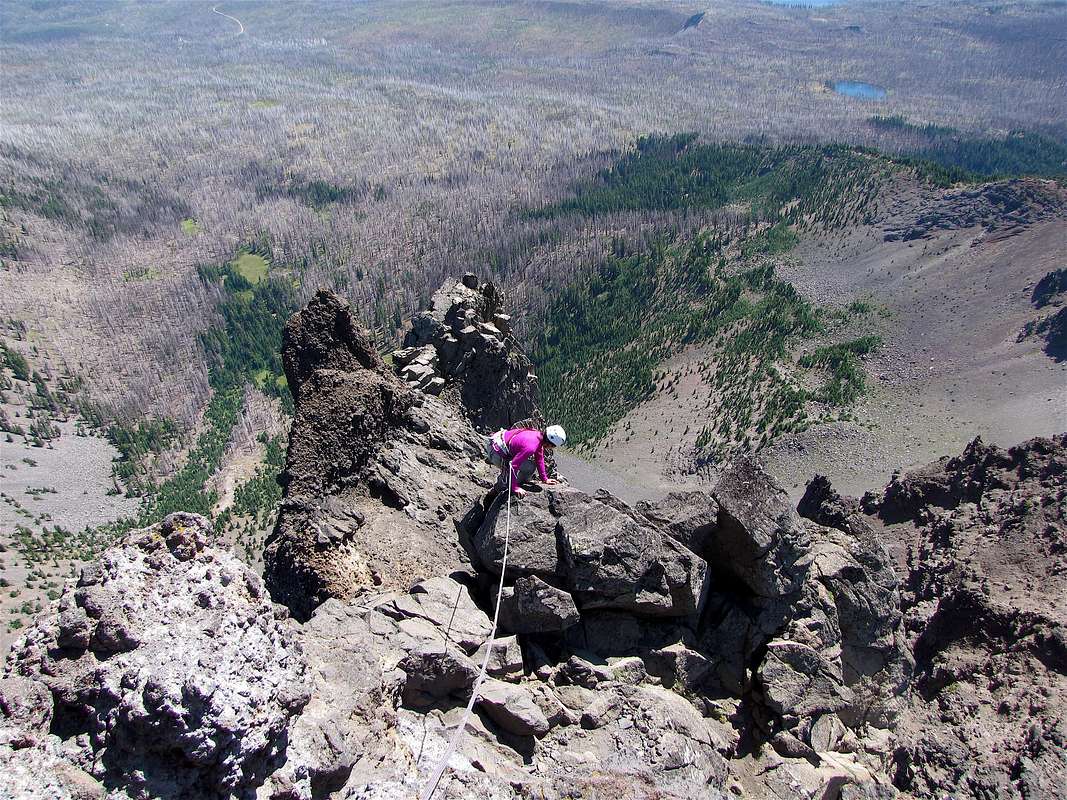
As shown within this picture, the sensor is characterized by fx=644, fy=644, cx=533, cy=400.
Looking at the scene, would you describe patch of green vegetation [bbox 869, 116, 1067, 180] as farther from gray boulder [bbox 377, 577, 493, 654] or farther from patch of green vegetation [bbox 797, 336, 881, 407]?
gray boulder [bbox 377, 577, 493, 654]

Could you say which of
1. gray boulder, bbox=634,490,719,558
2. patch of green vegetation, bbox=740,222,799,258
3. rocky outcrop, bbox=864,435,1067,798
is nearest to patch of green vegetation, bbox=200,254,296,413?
patch of green vegetation, bbox=740,222,799,258

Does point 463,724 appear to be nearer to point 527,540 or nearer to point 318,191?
point 527,540

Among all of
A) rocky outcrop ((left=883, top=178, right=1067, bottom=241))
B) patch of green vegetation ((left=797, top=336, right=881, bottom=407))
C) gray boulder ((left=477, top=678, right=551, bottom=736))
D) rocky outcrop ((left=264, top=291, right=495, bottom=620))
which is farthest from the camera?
rocky outcrop ((left=883, top=178, right=1067, bottom=241))

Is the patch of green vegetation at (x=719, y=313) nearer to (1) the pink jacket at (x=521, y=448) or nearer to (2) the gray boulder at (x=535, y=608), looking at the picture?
(1) the pink jacket at (x=521, y=448)

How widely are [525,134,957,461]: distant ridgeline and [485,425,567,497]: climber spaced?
50.4 meters

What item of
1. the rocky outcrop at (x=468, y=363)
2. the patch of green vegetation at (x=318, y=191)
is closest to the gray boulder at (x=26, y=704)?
the rocky outcrop at (x=468, y=363)

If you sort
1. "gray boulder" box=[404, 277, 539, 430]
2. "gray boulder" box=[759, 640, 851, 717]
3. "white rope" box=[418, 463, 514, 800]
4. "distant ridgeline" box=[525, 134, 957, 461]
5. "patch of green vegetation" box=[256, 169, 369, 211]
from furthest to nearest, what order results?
"patch of green vegetation" box=[256, 169, 369, 211] → "distant ridgeline" box=[525, 134, 957, 461] → "gray boulder" box=[404, 277, 539, 430] → "gray boulder" box=[759, 640, 851, 717] → "white rope" box=[418, 463, 514, 800]

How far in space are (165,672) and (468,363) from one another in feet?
58.4

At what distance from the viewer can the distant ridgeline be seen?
6611 cm

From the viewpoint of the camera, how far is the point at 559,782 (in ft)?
30.7

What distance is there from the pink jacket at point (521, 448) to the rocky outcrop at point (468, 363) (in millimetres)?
8807

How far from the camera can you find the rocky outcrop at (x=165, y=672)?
268 inches

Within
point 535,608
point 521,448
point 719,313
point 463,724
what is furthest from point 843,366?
point 463,724

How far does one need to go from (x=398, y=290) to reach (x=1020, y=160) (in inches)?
6364
